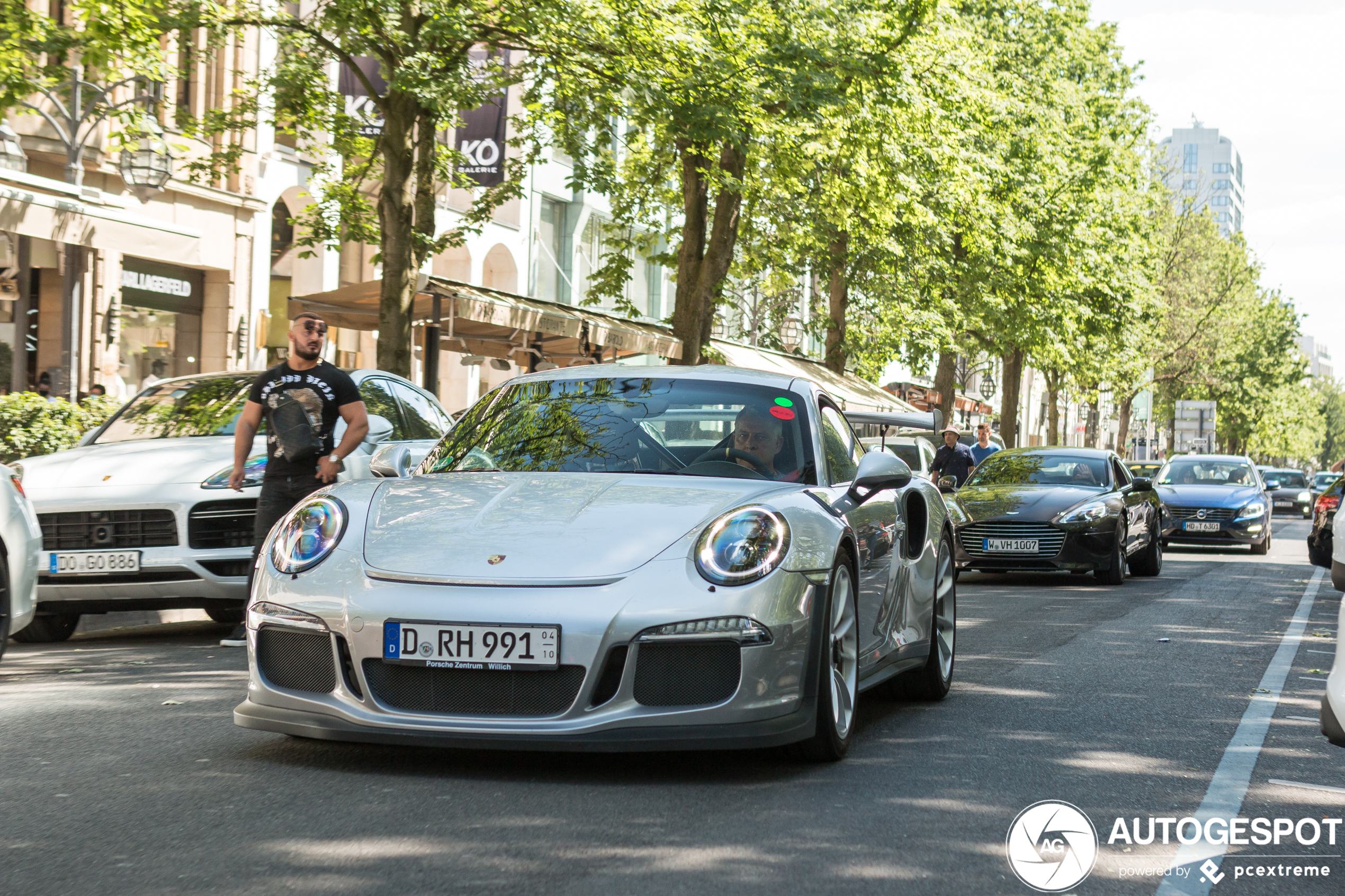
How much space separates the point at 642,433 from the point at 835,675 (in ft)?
4.20

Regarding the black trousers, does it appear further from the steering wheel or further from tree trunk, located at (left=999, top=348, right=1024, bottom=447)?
tree trunk, located at (left=999, top=348, right=1024, bottom=447)

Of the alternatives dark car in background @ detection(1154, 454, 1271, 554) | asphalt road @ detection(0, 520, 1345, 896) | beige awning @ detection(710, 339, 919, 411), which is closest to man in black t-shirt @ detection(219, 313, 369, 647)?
asphalt road @ detection(0, 520, 1345, 896)

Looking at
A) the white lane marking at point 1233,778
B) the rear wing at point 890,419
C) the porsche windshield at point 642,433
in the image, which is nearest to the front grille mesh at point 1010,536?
the rear wing at point 890,419

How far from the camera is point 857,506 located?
623cm

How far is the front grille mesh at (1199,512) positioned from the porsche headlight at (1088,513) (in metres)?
9.45

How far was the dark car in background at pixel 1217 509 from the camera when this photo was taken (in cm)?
2481

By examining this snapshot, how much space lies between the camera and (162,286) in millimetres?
26078

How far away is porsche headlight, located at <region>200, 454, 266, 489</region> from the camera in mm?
9242

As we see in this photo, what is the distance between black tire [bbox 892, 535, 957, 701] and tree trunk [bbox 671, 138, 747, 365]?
16024 millimetres

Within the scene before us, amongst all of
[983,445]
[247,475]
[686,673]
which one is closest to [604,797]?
[686,673]

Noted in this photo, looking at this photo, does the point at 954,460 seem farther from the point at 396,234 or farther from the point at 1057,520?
the point at 396,234

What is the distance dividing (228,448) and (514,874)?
617cm

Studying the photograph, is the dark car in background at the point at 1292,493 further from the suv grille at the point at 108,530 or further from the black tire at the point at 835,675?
the black tire at the point at 835,675

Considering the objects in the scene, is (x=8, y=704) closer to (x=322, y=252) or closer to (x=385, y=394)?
(x=385, y=394)
